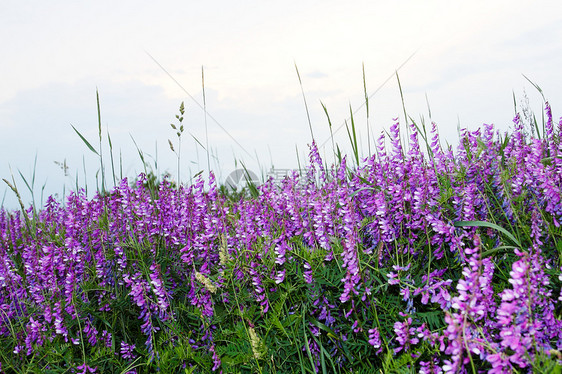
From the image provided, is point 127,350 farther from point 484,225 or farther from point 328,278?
point 484,225

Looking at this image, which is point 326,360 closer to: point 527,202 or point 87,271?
point 527,202

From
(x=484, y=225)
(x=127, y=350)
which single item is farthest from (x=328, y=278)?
(x=127, y=350)

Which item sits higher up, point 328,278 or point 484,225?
point 484,225

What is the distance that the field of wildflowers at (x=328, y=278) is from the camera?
2037 mm

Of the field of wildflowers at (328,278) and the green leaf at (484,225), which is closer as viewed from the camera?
the field of wildflowers at (328,278)

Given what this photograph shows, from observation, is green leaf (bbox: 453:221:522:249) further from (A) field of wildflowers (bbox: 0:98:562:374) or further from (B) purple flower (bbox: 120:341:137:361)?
(B) purple flower (bbox: 120:341:137:361)

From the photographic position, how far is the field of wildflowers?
Result: 6.68ft

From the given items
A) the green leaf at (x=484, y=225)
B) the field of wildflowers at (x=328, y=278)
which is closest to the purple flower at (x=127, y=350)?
the field of wildflowers at (x=328, y=278)

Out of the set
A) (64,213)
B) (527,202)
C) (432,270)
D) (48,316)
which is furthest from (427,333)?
(64,213)

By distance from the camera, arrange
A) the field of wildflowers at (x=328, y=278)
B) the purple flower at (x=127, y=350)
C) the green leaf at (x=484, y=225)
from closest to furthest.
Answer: the field of wildflowers at (x=328, y=278), the green leaf at (x=484, y=225), the purple flower at (x=127, y=350)

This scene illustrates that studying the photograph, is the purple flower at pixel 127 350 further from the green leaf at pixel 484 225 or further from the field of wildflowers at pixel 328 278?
the green leaf at pixel 484 225

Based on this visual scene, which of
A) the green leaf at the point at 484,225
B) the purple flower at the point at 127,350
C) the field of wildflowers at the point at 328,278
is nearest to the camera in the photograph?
the field of wildflowers at the point at 328,278

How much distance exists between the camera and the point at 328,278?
2.42 m

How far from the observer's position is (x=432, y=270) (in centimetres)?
243
